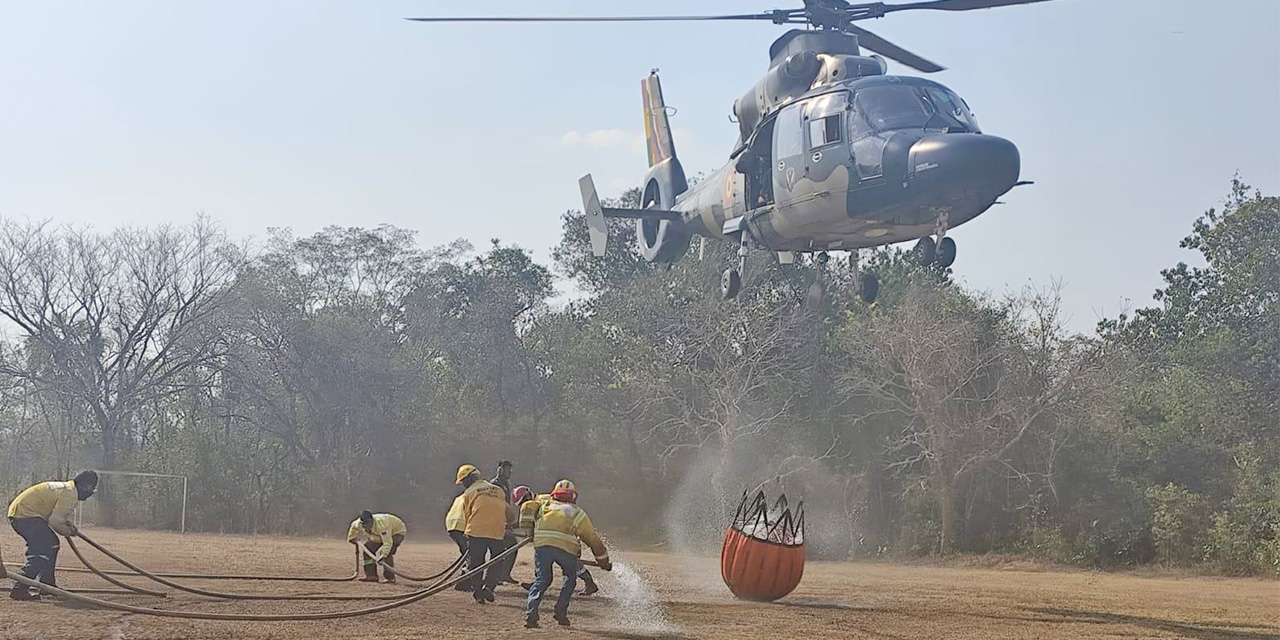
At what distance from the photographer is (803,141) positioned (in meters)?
20.1

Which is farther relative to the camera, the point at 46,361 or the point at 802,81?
the point at 46,361

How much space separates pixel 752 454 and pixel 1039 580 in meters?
15.8

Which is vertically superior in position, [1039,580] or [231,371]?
[231,371]

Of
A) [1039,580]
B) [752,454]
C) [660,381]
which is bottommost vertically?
[1039,580]

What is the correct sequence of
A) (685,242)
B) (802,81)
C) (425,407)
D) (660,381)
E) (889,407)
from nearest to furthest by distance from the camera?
(802,81) → (685,242) → (889,407) → (660,381) → (425,407)

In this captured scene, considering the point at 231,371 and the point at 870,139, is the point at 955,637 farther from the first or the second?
the point at 231,371

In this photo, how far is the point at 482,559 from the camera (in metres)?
15.1

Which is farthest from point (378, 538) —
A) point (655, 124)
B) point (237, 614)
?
point (655, 124)

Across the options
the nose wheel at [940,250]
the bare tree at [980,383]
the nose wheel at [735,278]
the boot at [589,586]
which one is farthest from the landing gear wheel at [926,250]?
the bare tree at [980,383]

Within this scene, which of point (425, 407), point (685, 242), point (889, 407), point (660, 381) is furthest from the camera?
point (425, 407)

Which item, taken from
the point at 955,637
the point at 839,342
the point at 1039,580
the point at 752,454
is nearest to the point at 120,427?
the point at 752,454

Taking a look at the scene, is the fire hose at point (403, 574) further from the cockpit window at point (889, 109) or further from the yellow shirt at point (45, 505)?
the cockpit window at point (889, 109)

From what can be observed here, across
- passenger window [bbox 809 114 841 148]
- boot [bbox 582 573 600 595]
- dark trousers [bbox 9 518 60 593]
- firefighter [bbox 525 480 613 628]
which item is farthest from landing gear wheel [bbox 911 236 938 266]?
dark trousers [bbox 9 518 60 593]

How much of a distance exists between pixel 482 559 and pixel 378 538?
3.86 meters
